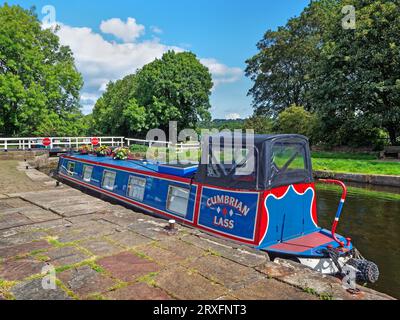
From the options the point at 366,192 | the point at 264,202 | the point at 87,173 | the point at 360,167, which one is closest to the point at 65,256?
the point at 264,202

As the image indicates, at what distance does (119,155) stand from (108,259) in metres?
6.96

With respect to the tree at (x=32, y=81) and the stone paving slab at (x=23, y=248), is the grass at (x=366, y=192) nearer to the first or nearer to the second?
the stone paving slab at (x=23, y=248)

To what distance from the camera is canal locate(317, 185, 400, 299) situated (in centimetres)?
558

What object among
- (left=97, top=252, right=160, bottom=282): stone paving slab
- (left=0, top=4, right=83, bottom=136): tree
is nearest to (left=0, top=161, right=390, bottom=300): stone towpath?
(left=97, top=252, right=160, bottom=282): stone paving slab

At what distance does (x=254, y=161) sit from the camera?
4719 mm

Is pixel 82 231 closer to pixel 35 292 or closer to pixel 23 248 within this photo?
pixel 23 248

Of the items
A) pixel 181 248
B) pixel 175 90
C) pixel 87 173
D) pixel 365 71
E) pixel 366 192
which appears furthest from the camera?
pixel 175 90

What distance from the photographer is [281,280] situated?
3.05 metres

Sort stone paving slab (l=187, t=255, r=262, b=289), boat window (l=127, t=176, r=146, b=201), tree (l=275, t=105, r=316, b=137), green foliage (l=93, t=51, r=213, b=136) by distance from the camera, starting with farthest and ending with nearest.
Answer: green foliage (l=93, t=51, r=213, b=136) → tree (l=275, t=105, r=316, b=137) → boat window (l=127, t=176, r=146, b=201) → stone paving slab (l=187, t=255, r=262, b=289)

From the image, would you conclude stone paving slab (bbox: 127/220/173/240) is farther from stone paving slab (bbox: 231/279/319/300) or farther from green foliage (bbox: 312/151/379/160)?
green foliage (bbox: 312/151/379/160)

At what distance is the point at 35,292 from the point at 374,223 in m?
8.13

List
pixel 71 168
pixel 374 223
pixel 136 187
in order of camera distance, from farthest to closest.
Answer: pixel 71 168, pixel 374 223, pixel 136 187

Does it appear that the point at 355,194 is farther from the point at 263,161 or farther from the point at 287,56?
the point at 287,56

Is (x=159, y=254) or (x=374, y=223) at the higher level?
(x=159, y=254)
